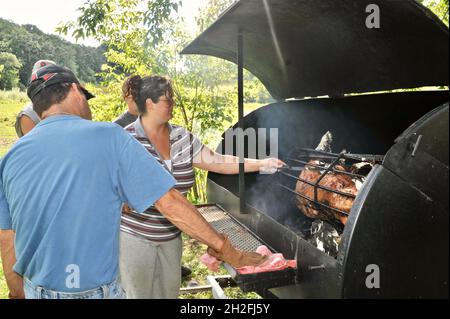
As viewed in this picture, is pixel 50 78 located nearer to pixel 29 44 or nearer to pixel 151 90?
pixel 151 90

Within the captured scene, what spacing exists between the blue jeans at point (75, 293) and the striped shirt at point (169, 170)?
37.1 inches

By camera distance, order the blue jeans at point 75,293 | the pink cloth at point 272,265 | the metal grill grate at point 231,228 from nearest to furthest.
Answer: the blue jeans at point 75,293
the pink cloth at point 272,265
the metal grill grate at point 231,228

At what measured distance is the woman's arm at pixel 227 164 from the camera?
3488mm

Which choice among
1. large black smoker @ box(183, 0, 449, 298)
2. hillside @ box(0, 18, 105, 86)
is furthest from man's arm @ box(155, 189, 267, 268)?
hillside @ box(0, 18, 105, 86)

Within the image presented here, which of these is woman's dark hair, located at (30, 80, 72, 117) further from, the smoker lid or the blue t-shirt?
the smoker lid

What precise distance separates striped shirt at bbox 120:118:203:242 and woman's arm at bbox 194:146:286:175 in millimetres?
129

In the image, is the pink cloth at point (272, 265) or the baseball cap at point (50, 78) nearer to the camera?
the baseball cap at point (50, 78)

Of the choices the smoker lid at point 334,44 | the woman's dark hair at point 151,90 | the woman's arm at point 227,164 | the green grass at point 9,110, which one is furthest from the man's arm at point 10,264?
the green grass at point 9,110

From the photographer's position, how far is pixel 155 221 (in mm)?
2959

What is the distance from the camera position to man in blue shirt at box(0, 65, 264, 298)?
5.90 feet

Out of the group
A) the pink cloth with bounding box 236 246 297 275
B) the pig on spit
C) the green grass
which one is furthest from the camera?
the green grass

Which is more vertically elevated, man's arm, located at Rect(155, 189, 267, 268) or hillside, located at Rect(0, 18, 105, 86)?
hillside, located at Rect(0, 18, 105, 86)

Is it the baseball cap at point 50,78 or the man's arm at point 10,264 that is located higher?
the baseball cap at point 50,78

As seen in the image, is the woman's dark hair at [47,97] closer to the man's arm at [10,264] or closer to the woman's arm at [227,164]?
the man's arm at [10,264]
